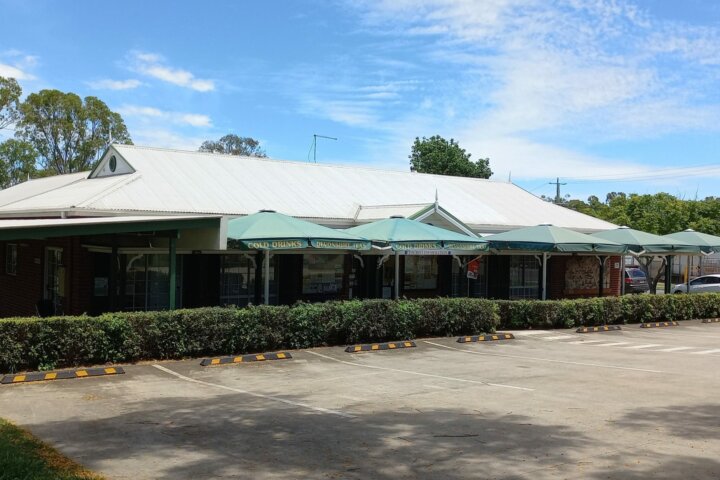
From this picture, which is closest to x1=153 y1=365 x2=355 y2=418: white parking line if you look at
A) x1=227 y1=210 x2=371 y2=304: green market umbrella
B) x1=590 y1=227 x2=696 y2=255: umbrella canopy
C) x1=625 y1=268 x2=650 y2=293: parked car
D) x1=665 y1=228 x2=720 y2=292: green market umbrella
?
x1=227 y1=210 x2=371 y2=304: green market umbrella

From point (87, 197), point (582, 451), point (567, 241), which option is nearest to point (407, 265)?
point (567, 241)

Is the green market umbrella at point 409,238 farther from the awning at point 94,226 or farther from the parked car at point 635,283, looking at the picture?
the parked car at point 635,283

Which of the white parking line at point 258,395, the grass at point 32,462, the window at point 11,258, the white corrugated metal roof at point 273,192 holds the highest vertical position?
the white corrugated metal roof at point 273,192

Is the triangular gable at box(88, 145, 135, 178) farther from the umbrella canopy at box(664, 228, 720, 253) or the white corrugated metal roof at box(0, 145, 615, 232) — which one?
the umbrella canopy at box(664, 228, 720, 253)

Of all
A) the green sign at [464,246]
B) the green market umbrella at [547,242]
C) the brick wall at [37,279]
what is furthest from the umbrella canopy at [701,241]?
the brick wall at [37,279]

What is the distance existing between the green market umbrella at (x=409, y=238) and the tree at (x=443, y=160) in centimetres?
2932

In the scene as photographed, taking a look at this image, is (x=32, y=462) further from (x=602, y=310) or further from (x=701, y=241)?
(x=701, y=241)

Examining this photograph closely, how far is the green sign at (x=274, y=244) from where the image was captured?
1441cm

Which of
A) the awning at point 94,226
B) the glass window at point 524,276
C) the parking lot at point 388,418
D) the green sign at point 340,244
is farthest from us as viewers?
the glass window at point 524,276

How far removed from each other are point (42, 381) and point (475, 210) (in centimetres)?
1665

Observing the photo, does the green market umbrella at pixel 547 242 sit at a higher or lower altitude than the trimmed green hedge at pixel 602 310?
higher

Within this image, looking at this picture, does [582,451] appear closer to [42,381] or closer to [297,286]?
[42,381]

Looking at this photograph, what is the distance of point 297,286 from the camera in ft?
63.5

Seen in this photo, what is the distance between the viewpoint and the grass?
5.72m
